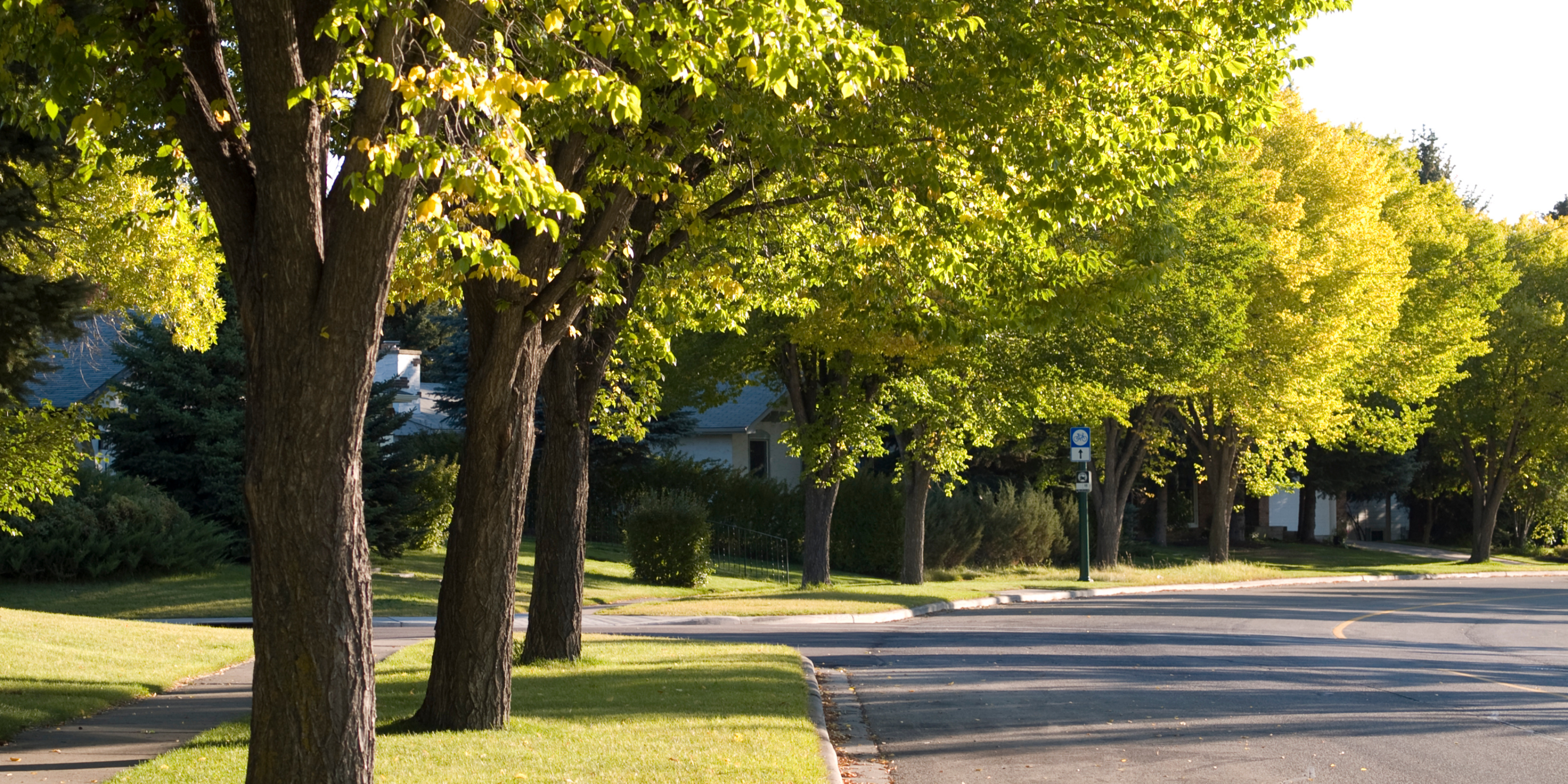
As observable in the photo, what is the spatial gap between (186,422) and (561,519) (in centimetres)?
1609

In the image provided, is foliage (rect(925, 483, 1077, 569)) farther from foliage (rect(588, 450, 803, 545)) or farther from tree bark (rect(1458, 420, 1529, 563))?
tree bark (rect(1458, 420, 1529, 563))

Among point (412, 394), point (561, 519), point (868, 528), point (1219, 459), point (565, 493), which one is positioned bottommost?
point (868, 528)

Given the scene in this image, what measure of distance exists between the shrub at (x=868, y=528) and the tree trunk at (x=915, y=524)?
7541 mm

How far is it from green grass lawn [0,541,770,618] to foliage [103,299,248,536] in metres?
1.97

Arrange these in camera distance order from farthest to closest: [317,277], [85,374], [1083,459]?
[85,374] → [1083,459] → [317,277]

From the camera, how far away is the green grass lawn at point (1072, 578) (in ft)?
72.4

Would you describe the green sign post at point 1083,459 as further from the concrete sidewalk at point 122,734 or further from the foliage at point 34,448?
the foliage at point 34,448

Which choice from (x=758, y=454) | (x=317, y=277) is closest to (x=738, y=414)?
(x=758, y=454)

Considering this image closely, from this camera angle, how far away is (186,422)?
1031 inches

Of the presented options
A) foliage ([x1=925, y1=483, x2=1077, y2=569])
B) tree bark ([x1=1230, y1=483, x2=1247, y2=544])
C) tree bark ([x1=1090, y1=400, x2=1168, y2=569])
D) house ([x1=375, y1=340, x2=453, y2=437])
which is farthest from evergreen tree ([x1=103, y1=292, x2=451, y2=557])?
tree bark ([x1=1230, y1=483, x2=1247, y2=544])

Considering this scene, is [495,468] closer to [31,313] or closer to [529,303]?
[529,303]

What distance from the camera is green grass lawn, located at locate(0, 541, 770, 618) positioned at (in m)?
19.7

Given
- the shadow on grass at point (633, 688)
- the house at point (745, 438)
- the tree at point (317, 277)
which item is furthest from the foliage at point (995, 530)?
the tree at point (317, 277)

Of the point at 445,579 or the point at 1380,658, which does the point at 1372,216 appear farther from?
the point at 445,579
